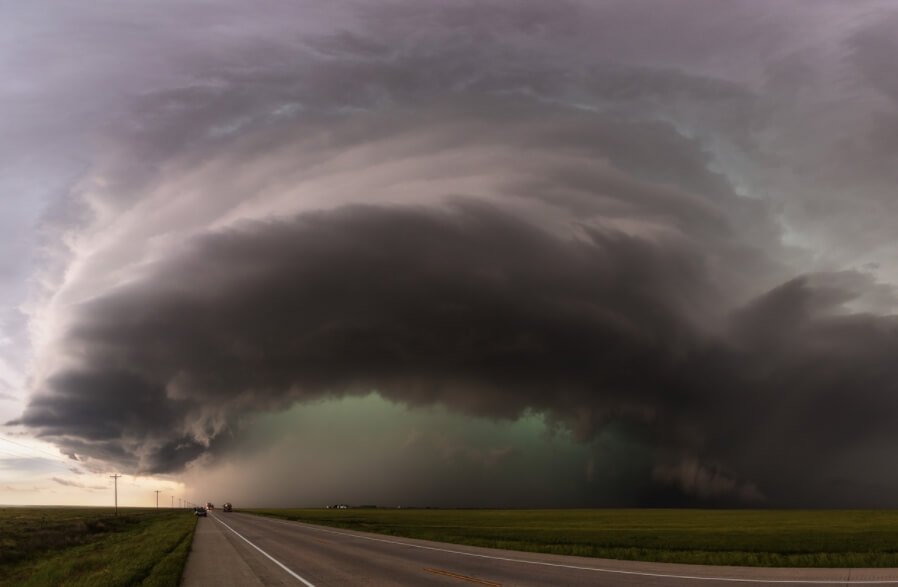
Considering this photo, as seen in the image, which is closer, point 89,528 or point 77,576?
point 77,576

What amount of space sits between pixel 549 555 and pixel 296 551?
1305cm

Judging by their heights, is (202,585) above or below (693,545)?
above

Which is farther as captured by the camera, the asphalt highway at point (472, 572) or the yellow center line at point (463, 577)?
the yellow center line at point (463, 577)

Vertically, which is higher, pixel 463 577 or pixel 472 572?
pixel 463 577

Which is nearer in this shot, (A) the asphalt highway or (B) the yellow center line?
(A) the asphalt highway

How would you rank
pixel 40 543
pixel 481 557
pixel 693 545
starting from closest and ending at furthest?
pixel 481 557 → pixel 693 545 → pixel 40 543

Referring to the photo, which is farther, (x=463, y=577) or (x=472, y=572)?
(x=472, y=572)

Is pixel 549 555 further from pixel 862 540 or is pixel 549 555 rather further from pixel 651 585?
pixel 862 540

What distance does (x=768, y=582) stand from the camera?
16.5m

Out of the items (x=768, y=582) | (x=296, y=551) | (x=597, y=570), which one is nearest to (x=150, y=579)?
(x=296, y=551)

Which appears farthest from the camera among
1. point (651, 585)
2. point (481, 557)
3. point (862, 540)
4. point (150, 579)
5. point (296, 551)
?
point (862, 540)

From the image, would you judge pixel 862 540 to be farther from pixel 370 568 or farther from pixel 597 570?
pixel 370 568

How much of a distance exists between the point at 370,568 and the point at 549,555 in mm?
8027

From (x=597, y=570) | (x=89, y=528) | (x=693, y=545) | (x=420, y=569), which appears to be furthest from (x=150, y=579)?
(x=89, y=528)
